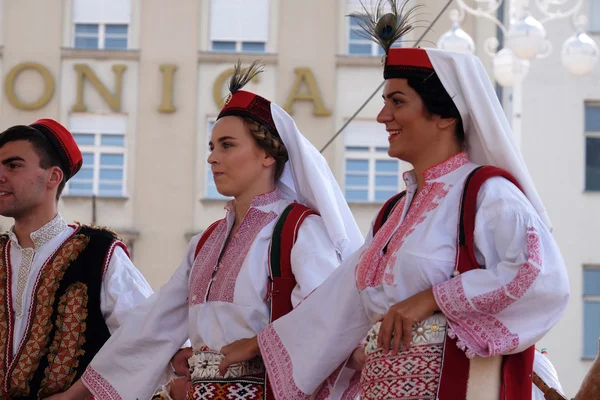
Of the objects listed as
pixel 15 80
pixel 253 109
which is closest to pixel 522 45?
pixel 253 109

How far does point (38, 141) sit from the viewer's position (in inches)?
207

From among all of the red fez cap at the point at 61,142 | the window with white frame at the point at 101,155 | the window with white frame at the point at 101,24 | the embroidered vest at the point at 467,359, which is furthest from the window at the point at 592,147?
the embroidered vest at the point at 467,359

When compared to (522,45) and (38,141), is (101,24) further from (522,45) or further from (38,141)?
(38,141)

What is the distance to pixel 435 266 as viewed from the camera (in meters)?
3.41

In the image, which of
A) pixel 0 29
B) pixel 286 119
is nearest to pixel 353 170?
pixel 0 29

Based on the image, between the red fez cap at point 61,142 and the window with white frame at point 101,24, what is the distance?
50.7 ft

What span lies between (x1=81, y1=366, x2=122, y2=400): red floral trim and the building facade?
14934 mm

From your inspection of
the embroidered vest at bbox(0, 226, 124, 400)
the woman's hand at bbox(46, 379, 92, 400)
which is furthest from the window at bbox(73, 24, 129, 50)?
the woman's hand at bbox(46, 379, 92, 400)

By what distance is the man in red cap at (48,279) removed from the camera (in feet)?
15.9

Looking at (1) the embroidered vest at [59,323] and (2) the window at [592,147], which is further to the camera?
(2) the window at [592,147]

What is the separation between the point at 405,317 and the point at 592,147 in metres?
15.9

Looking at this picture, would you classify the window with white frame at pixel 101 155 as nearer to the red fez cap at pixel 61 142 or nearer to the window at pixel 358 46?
the window at pixel 358 46

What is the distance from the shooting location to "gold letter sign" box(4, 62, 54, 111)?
2031 centimetres

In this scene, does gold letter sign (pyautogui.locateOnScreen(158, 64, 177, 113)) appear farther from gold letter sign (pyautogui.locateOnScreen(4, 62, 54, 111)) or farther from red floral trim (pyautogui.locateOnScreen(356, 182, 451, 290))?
red floral trim (pyautogui.locateOnScreen(356, 182, 451, 290))
